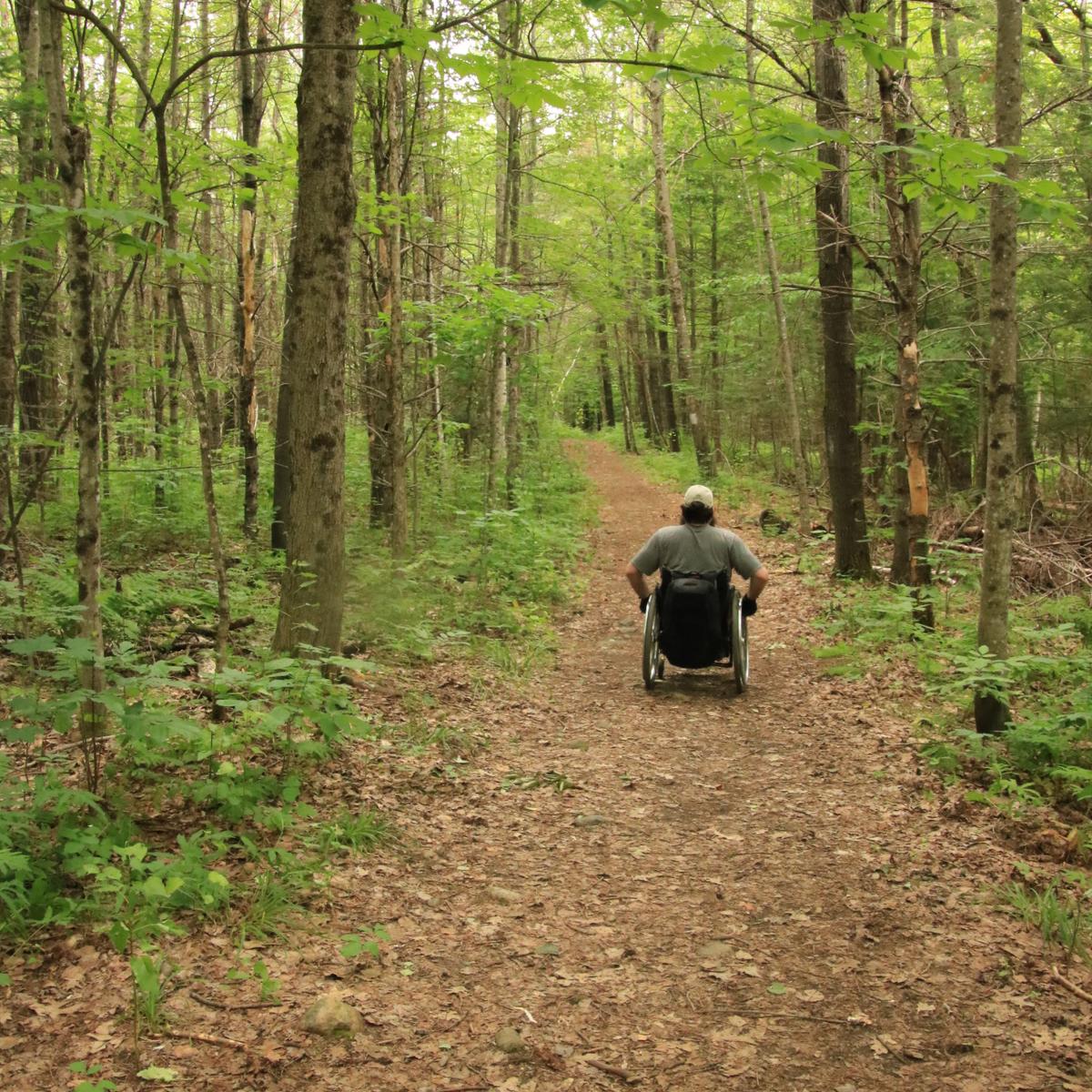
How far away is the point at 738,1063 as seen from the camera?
2.72 metres

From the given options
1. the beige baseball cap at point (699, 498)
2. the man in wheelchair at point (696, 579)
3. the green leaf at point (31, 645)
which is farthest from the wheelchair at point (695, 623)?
the green leaf at point (31, 645)

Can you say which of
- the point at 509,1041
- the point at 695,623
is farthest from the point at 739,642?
the point at 509,1041

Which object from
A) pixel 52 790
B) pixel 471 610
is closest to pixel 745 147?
pixel 52 790

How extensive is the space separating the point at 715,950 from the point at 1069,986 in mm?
1285

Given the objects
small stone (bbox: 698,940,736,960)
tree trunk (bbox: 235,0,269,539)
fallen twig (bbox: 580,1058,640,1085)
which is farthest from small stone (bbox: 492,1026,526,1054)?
tree trunk (bbox: 235,0,269,539)

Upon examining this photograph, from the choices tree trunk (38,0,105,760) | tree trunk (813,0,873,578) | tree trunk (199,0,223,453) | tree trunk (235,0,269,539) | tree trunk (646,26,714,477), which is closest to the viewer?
tree trunk (38,0,105,760)

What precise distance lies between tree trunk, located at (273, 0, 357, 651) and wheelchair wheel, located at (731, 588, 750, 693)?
3186mm

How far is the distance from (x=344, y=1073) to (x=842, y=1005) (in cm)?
176

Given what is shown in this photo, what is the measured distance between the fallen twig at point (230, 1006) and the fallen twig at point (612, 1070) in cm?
109

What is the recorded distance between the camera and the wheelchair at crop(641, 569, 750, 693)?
267 inches

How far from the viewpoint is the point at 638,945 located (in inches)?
136

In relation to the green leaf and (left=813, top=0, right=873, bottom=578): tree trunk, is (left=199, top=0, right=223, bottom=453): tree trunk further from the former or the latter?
(left=813, top=0, right=873, bottom=578): tree trunk

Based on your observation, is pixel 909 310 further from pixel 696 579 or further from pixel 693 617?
pixel 693 617

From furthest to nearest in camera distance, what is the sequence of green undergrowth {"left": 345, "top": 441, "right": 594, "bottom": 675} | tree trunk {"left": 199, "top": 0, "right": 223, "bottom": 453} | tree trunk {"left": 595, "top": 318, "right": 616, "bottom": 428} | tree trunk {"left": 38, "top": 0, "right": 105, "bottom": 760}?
tree trunk {"left": 595, "top": 318, "right": 616, "bottom": 428}
tree trunk {"left": 199, "top": 0, "right": 223, "bottom": 453}
green undergrowth {"left": 345, "top": 441, "right": 594, "bottom": 675}
tree trunk {"left": 38, "top": 0, "right": 105, "bottom": 760}
